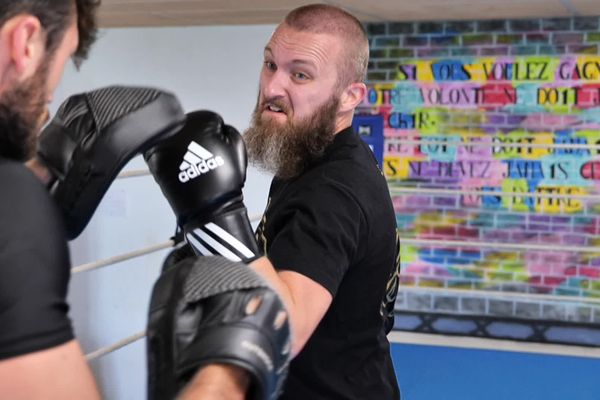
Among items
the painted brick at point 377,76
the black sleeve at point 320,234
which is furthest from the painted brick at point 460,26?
the black sleeve at point 320,234

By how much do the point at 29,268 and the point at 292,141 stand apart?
2.39ft

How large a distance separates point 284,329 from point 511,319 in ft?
9.60

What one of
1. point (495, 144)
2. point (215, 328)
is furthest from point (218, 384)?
point (495, 144)

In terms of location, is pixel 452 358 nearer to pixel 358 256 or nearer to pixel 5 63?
pixel 358 256

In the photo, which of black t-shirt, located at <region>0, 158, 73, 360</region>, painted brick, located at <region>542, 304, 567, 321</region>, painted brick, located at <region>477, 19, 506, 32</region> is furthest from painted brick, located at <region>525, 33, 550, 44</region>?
black t-shirt, located at <region>0, 158, 73, 360</region>

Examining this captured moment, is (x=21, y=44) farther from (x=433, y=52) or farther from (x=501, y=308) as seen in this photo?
(x=501, y=308)

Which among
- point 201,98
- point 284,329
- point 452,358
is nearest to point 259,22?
point 201,98

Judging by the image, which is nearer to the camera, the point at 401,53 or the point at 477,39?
the point at 477,39

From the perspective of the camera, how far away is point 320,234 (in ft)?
3.54

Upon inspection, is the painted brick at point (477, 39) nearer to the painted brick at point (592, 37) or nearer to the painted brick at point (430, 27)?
the painted brick at point (430, 27)

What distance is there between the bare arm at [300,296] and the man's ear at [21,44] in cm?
40

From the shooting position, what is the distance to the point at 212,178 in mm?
1057

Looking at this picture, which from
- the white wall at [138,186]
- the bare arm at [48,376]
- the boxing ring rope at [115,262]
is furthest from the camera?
the white wall at [138,186]

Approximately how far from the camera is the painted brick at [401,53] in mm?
3535
